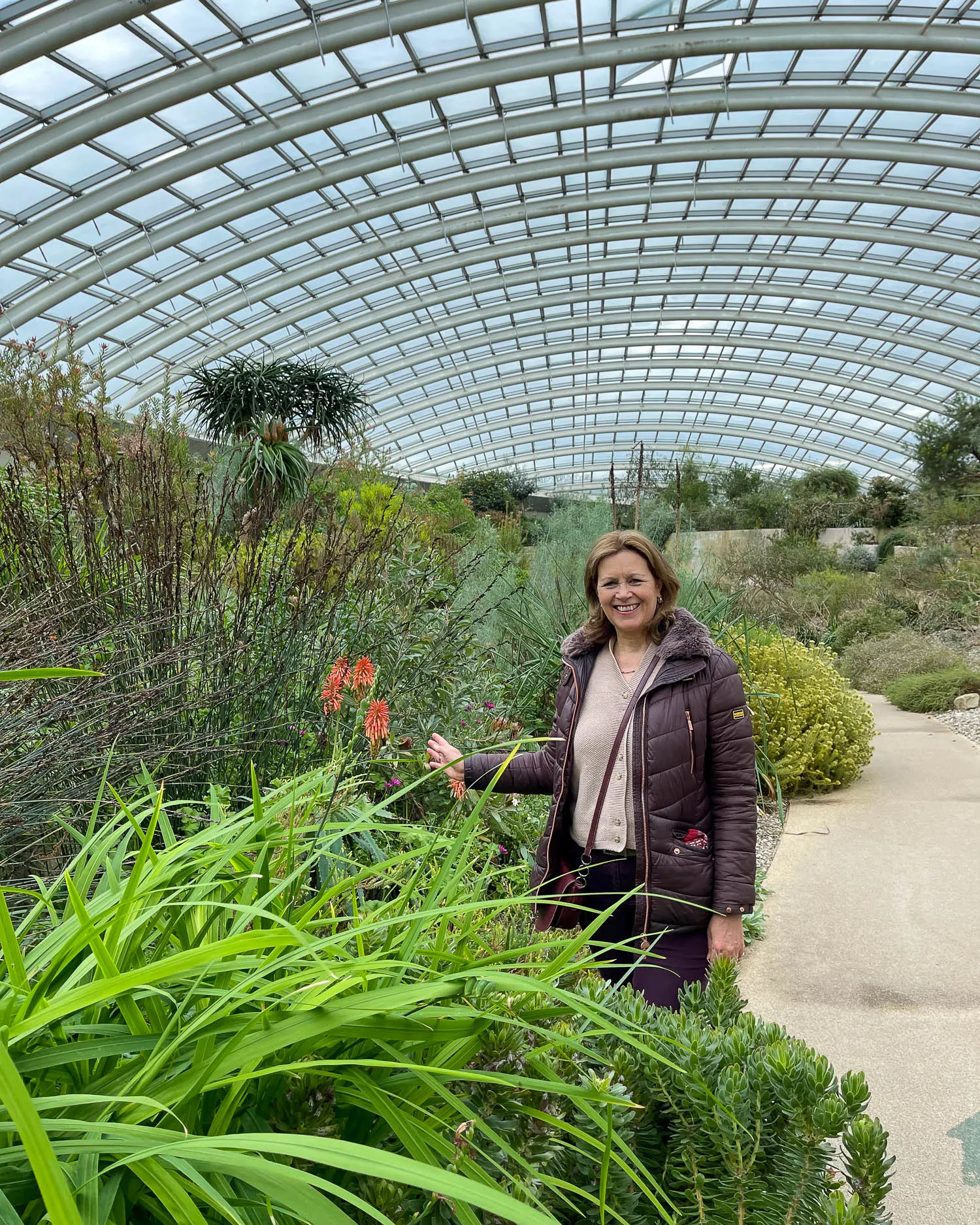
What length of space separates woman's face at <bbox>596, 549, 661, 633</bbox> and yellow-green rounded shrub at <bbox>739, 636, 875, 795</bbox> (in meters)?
3.06

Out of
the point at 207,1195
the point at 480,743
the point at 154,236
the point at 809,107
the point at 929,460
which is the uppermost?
the point at 809,107

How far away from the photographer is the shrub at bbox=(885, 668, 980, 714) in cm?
993

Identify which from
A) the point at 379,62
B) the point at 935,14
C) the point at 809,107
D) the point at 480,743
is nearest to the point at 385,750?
the point at 480,743

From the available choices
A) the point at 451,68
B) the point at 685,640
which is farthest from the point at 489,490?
the point at 685,640

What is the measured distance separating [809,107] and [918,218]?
8.63m

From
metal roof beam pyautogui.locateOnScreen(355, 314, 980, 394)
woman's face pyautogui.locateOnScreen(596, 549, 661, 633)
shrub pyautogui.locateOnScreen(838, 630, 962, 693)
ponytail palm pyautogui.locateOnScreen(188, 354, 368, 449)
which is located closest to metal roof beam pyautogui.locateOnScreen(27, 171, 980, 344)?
metal roof beam pyautogui.locateOnScreen(355, 314, 980, 394)

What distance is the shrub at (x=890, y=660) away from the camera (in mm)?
11672

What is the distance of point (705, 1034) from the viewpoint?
4.14ft

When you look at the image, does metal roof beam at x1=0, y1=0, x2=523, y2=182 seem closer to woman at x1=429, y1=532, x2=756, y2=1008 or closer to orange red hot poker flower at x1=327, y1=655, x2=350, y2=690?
woman at x1=429, y1=532, x2=756, y2=1008

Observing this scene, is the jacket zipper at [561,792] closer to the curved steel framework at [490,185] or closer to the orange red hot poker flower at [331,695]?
the orange red hot poker flower at [331,695]

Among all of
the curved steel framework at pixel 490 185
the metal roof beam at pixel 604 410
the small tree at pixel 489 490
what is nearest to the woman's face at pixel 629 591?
the curved steel framework at pixel 490 185

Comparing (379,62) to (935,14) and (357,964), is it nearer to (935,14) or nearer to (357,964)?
(935,14)

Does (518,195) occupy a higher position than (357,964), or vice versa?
(518,195)

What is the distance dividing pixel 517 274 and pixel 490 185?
291 inches
